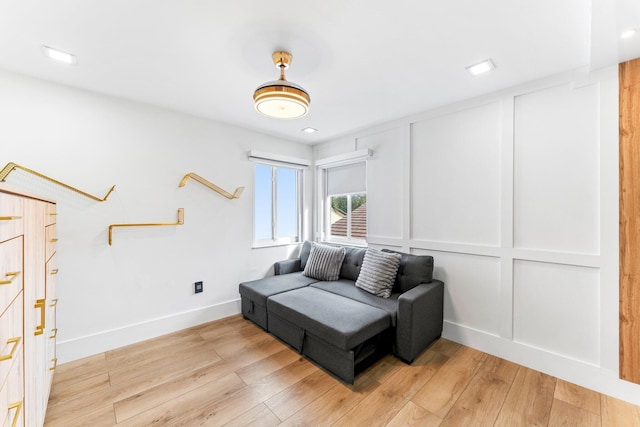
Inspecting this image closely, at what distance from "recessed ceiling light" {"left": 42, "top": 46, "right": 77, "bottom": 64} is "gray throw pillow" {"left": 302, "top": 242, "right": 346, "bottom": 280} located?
2.85 metres

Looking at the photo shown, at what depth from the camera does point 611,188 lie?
1901 mm

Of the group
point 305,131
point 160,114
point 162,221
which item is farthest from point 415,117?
point 162,221

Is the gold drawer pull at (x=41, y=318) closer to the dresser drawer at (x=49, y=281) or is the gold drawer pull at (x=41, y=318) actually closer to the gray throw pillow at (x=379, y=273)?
the dresser drawer at (x=49, y=281)

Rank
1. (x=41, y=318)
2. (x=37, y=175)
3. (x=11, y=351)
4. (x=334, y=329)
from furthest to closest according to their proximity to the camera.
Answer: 1. (x=37, y=175)
2. (x=334, y=329)
3. (x=41, y=318)
4. (x=11, y=351)

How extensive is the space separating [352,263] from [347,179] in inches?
50.0

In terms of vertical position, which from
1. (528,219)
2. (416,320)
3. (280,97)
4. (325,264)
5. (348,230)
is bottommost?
(416,320)

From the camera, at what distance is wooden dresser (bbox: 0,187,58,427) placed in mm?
829

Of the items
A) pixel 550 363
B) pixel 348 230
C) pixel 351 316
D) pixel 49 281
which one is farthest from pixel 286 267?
pixel 550 363

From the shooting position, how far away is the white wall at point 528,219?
1.94 meters

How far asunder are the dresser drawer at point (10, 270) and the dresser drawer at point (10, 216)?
0.03 meters

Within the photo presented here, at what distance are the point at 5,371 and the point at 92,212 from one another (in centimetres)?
199

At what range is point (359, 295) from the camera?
8.81 feet

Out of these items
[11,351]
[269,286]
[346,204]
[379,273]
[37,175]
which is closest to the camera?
[11,351]

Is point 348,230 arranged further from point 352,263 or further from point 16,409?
point 16,409
